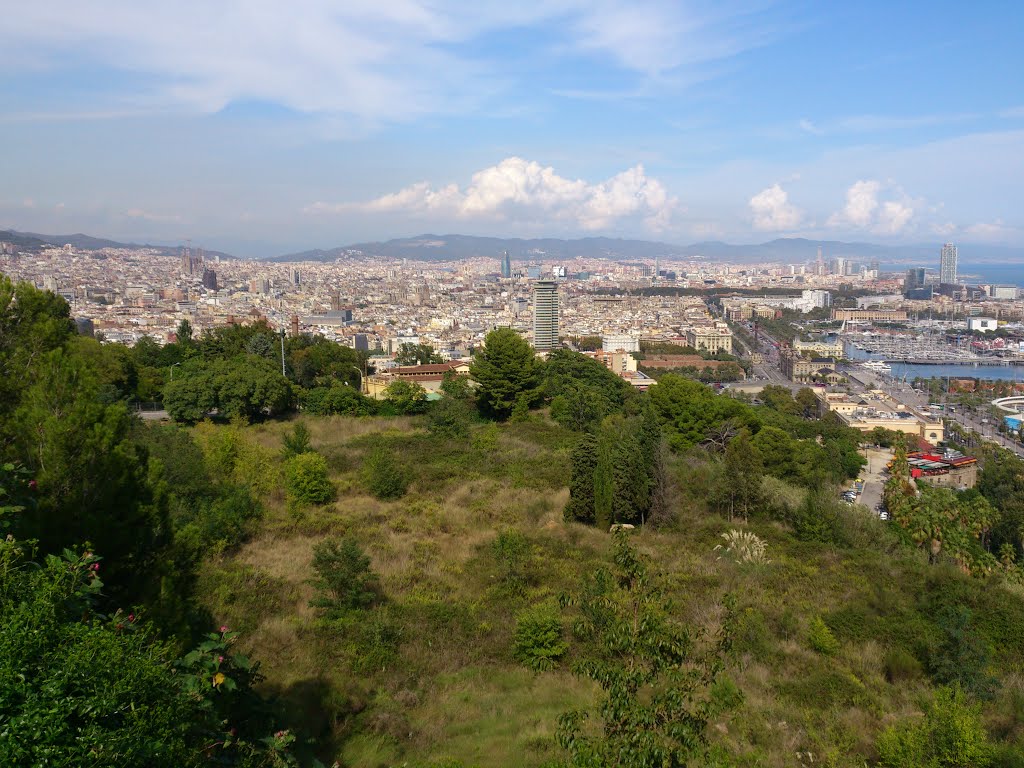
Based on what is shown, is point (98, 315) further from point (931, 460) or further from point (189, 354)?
point (931, 460)

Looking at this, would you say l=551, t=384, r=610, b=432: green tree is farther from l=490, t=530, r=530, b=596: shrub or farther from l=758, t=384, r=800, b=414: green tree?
l=758, t=384, r=800, b=414: green tree

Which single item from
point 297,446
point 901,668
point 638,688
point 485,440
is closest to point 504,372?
point 485,440

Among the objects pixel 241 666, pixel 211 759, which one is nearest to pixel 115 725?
pixel 211 759

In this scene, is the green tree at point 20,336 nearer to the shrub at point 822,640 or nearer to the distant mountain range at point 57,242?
the shrub at point 822,640

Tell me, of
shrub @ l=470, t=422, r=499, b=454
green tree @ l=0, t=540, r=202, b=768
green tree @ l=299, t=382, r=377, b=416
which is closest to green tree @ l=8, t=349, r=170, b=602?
green tree @ l=0, t=540, r=202, b=768

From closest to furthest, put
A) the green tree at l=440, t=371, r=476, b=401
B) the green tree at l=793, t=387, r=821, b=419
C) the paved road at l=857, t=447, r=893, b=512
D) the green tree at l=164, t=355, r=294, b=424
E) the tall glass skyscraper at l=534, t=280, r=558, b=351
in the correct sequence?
the green tree at l=164, t=355, r=294, b=424
the green tree at l=440, t=371, r=476, b=401
the paved road at l=857, t=447, r=893, b=512
the green tree at l=793, t=387, r=821, b=419
the tall glass skyscraper at l=534, t=280, r=558, b=351

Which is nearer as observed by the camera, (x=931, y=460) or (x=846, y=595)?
(x=846, y=595)

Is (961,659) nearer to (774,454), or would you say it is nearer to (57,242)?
(774,454)
